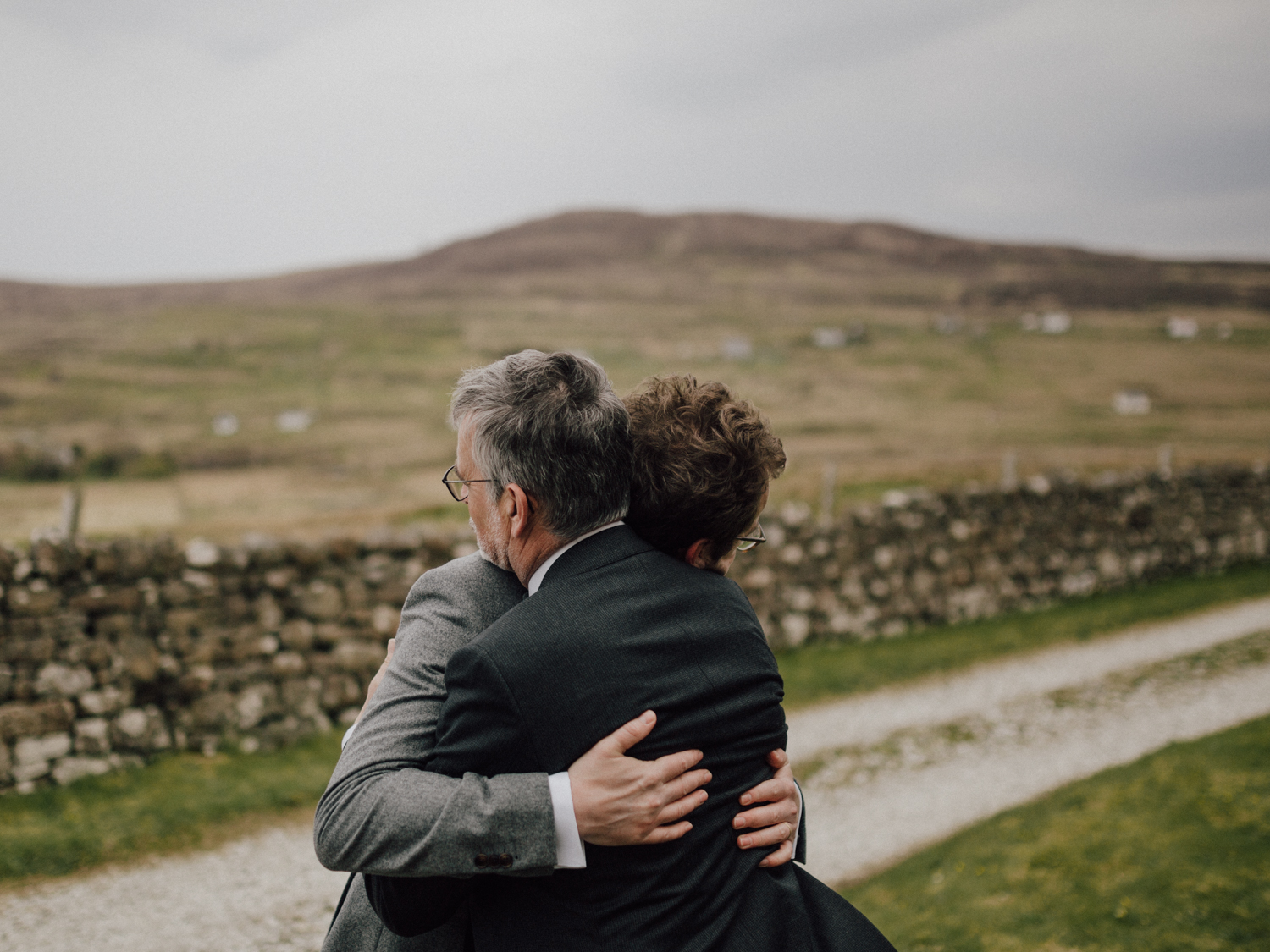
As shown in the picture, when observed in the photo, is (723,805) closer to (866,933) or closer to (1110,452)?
(866,933)

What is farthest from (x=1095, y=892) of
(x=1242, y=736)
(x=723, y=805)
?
(x=723, y=805)

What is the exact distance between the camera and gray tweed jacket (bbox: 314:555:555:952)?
150cm

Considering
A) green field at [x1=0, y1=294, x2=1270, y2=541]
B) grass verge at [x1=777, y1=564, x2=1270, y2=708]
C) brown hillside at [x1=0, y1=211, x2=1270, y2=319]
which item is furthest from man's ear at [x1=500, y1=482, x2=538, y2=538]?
brown hillside at [x1=0, y1=211, x2=1270, y2=319]

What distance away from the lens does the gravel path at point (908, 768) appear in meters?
4.91

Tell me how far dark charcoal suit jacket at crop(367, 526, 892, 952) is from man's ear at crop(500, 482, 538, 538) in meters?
0.11

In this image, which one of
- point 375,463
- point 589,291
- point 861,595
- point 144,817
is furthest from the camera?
point 589,291

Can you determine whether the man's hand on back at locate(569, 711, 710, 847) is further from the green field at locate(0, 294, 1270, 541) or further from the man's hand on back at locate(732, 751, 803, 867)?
the green field at locate(0, 294, 1270, 541)

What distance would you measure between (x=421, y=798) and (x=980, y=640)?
11554 millimetres

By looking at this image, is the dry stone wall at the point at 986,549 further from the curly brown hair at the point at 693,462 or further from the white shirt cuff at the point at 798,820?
the curly brown hair at the point at 693,462

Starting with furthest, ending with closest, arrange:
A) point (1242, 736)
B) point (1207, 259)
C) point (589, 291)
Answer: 1. point (589, 291)
2. point (1207, 259)
3. point (1242, 736)

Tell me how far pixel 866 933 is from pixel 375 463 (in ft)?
82.3

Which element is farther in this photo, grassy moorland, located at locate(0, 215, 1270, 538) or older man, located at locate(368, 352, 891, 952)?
grassy moorland, located at locate(0, 215, 1270, 538)

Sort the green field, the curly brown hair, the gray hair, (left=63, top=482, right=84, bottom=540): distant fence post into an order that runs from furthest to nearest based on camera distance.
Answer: the green field → (left=63, top=482, right=84, bottom=540): distant fence post → the curly brown hair → the gray hair

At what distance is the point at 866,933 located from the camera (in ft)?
5.92
